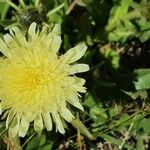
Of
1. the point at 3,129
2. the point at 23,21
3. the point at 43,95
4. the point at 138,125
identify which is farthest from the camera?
the point at 138,125

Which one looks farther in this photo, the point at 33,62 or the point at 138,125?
the point at 138,125

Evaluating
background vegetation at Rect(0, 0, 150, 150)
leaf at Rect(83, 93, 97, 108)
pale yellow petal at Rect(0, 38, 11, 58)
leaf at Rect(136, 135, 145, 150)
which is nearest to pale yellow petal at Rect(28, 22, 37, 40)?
pale yellow petal at Rect(0, 38, 11, 58)

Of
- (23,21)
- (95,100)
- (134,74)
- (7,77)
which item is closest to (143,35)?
(134,74)

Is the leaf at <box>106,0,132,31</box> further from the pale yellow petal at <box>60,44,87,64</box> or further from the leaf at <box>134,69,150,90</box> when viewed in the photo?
the pale yellow petal at <box>60,44,87,64</box>

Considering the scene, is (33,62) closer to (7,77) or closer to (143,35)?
(7,77)

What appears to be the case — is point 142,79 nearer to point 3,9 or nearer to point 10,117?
point 10,117

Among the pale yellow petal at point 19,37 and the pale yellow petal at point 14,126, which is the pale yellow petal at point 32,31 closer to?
the pale yellow petal at point 19,37

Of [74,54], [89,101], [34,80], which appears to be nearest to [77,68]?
[74,54]
